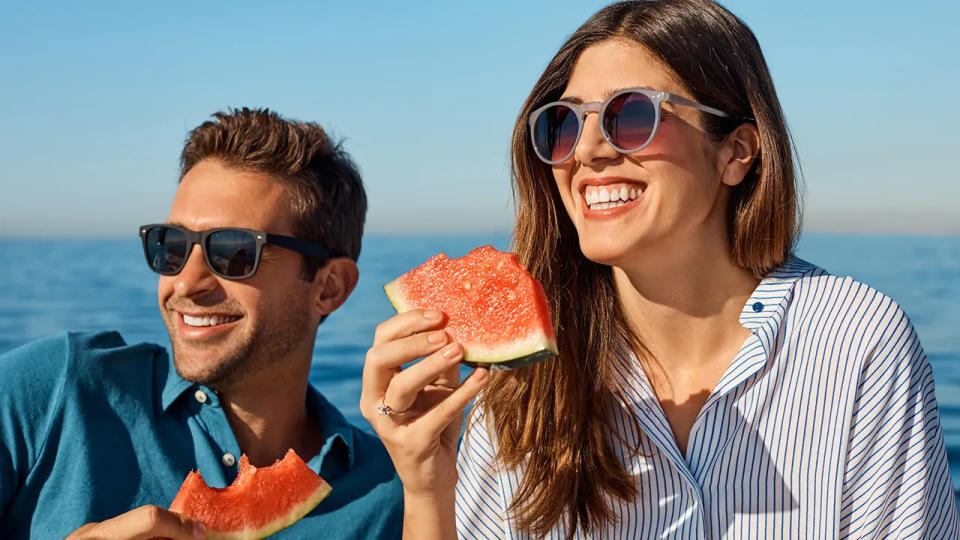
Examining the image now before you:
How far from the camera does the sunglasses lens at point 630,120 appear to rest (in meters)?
3.05

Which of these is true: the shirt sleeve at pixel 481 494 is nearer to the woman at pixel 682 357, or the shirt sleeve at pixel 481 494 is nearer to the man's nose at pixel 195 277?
the woman at pixel 682 357

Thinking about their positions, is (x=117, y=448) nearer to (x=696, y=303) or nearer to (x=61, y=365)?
(x=61, y=365)

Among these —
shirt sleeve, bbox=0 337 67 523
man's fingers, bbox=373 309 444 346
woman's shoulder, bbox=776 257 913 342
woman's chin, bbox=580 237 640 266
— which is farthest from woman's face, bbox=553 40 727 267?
shirt sleeve, bbox=0 337 67 523

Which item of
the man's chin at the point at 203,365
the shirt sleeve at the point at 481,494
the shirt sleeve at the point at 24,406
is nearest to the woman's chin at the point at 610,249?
the shirt sleeve at the point at 481,494

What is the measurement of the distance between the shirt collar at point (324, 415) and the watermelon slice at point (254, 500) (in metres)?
0.39

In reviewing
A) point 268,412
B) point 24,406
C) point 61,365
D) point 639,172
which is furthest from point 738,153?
point 24,406

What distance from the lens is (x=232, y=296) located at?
4.03 m

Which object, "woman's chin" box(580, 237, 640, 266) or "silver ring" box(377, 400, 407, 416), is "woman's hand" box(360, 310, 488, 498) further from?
"woman's chin" box(580, 237, 640, 266)

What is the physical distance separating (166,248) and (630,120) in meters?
2.29

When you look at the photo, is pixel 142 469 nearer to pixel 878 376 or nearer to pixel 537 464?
pixel 537 464

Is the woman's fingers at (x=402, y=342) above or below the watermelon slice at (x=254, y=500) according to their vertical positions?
above

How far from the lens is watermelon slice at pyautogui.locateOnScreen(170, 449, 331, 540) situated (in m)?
3.34

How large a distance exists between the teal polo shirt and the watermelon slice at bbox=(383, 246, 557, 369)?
1.25m

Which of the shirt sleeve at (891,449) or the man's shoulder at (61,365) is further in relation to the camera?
the man's shoulder at (61,365)
